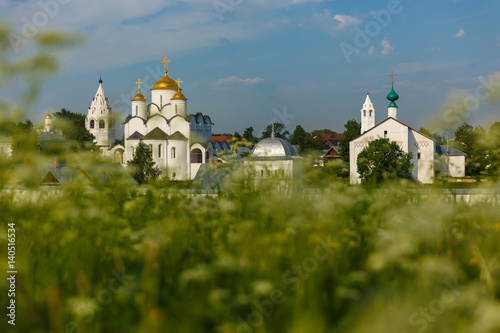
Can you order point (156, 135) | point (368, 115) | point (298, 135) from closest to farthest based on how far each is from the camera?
point (156, 135) → point (368, 115) → point (298, 135)

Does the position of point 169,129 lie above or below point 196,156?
above

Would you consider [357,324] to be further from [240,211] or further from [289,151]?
[289,151]

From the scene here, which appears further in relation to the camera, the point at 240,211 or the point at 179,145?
the point at 179,145

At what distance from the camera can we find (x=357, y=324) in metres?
1.88

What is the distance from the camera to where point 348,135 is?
2393 inches

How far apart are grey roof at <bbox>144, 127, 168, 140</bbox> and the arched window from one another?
330cm

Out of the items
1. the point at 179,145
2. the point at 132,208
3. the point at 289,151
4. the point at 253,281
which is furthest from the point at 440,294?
the point at 179,145

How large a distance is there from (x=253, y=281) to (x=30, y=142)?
211cm

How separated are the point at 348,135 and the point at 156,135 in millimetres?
26523

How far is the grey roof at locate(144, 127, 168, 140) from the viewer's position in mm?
47025

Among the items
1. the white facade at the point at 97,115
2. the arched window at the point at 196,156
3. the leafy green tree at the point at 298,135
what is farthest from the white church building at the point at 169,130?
the leafy green tree at the point at 298,135

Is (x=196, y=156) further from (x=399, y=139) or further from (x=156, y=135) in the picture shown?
(x=399, y=139)

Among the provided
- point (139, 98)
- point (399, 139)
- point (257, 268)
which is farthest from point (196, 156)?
point (257, 268)

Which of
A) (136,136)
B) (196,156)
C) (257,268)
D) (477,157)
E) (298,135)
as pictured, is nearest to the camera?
(257,268)
